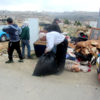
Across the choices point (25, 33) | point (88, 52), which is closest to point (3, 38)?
point (25, 33)

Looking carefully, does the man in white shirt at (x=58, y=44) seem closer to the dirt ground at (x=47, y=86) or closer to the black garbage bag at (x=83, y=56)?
the dirt ground at (x=47, y=86)

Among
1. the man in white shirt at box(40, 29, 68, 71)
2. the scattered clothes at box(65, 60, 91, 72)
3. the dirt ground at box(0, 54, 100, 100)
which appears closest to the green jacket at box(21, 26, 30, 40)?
the dirt ground at box(0, 54, 100, 100)

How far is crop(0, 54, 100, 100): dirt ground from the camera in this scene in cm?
331

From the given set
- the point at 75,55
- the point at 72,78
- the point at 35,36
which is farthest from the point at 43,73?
the point at 35,36

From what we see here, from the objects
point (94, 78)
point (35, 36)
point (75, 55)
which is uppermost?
point (35, 36)

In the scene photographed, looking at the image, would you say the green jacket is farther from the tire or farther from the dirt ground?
the tire

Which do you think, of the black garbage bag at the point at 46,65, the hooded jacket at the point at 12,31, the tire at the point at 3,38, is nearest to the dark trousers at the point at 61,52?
the black garbage bag at the point at 46,65

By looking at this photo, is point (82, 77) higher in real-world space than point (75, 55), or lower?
lower

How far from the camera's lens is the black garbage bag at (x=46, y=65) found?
4.16 m

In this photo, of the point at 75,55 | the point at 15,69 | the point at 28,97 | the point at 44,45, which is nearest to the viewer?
the point at 28,97

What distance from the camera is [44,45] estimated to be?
614cm

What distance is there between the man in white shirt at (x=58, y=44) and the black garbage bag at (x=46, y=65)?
20 cm

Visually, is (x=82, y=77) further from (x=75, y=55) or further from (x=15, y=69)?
(x=15, y=69)

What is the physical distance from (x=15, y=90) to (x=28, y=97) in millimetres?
436
